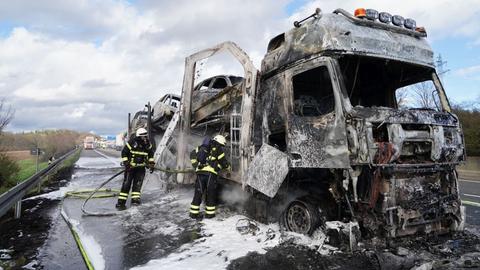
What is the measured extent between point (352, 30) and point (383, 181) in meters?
2.00

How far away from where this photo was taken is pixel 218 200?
25.8ft

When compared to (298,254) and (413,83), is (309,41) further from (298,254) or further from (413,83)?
(298,254)

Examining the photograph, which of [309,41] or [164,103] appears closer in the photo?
[309,41]

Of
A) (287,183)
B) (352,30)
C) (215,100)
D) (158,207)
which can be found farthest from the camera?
(158,207)

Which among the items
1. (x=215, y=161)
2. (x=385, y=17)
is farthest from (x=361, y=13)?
(x=215, y=161)

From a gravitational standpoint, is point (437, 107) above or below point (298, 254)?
above

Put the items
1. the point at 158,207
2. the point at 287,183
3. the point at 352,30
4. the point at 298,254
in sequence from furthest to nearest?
the point at 158,207
the point at 287,183
the point at 352,30
the point at 298,254

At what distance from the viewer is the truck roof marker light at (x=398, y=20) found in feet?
17.6

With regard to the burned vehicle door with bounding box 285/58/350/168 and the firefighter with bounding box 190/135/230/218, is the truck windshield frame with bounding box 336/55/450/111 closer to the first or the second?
Answer: the burned vehicle door with bounding box 285/58/350/168

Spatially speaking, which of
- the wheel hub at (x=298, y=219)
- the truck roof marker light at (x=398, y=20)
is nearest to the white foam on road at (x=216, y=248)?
the wheel hub at (x=298, y=219)

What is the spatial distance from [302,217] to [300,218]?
0.06 meters

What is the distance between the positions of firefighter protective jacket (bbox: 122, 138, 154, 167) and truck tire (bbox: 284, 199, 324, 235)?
382cm

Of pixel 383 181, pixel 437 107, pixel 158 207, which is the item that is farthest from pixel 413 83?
pixel 158 207

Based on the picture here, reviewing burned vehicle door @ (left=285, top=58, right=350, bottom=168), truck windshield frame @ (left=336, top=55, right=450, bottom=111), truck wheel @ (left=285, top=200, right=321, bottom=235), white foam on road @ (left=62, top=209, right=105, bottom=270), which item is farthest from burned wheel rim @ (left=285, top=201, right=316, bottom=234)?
white foam on road @ (left=62, top=209, right=105, bottom=270)
